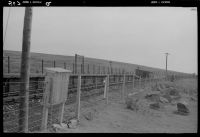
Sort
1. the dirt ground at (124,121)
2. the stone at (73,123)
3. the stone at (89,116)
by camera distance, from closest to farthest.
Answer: the stone at (73,123) → the dirt ground at (124,121) → the stone at (89,116)

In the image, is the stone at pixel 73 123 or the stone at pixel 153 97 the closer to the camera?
the stone at pixel 73 123

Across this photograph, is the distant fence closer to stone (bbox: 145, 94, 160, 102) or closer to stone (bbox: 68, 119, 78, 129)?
stone (bbox: 145, 94, 160, 102)

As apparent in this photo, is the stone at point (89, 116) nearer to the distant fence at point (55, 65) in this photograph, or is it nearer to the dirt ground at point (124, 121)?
the dirt ground at point (124, 121)

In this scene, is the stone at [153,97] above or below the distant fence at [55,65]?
below

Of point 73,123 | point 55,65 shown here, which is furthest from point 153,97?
point 73,123

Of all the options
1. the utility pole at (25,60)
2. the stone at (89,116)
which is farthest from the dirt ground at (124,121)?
the utility pole at (25,60)

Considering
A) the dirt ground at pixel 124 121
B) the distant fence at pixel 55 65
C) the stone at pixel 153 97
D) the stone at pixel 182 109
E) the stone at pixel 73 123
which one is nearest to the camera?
the stone at pixel 73 123

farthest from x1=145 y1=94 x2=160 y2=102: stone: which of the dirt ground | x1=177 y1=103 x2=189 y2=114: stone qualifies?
the dirt ground

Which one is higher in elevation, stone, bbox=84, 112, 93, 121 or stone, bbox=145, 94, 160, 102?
stone, bbox=84, 112, 93, 121

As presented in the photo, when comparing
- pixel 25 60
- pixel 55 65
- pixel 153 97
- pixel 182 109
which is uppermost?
pixel 55 65

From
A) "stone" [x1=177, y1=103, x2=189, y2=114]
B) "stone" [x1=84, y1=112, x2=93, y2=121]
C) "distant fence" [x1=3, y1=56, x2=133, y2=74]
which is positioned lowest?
"stone" [x1=177, y1=103, x2=189, y2=114]

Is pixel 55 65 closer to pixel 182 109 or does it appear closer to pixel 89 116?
pixel 182 109

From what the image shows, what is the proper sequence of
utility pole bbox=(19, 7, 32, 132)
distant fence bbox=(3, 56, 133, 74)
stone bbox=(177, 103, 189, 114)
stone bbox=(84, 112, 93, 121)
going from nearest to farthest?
utility pole bbox=(19, 7, 32, 132), stone bbox=(84, 112, 93, 121), stone bbox=(177, 103, 189, 114), distant fence bbox=(3, 56, 133, 74)
